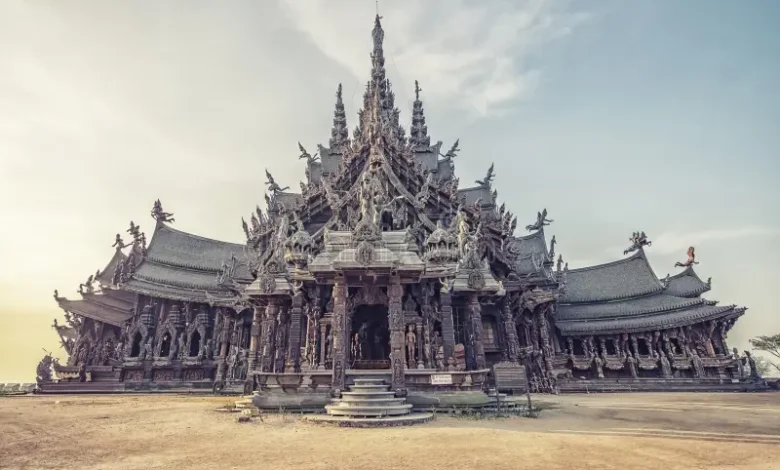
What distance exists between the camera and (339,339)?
34.6 feet

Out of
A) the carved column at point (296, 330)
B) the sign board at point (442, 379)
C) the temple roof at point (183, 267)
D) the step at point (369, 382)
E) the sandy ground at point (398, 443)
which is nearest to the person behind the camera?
the sandy ground at point (398, 443)

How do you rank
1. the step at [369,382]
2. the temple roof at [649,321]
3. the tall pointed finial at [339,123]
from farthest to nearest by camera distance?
the tall pointed finial at [339,123] → the temple roof at [649,321] → the step at [369,382]

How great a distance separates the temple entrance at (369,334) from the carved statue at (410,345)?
1.91 meters

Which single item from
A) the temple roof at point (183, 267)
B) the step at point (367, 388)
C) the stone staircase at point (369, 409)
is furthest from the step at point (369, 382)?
the temple roof at point (183, 267)

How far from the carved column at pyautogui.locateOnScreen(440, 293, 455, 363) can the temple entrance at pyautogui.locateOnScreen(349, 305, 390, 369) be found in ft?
8.56

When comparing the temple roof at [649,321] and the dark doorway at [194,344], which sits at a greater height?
the temple roof at [649,321]

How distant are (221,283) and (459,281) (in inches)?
565

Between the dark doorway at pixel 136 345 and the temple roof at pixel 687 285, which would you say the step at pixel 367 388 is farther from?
the temple roof at pixel 687 285

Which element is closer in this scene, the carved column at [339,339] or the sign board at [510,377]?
the carved column at [339,339]

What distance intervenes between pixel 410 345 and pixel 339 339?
9.91 ft

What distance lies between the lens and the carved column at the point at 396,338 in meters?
10.2

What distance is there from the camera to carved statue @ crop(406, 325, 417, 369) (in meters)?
12.3

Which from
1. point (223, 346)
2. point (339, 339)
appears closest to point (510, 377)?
point (339, 339)

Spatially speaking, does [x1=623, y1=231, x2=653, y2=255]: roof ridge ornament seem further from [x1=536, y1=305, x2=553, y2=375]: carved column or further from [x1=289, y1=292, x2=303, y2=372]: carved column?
[x1=289, y1=292, x2=303, y2=372]: carved column
